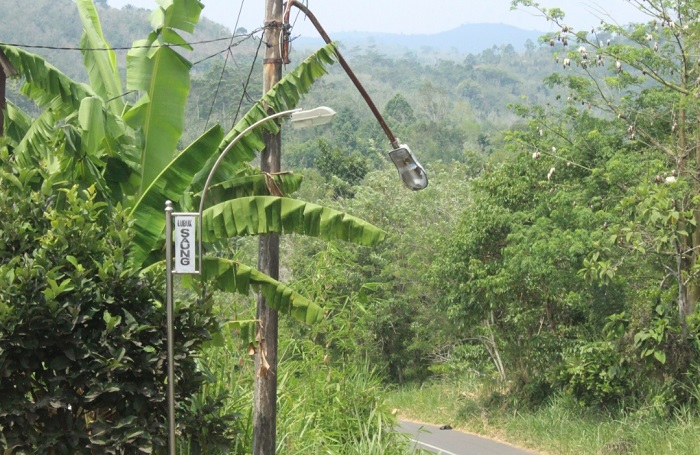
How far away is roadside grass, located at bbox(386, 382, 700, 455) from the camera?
16.6m

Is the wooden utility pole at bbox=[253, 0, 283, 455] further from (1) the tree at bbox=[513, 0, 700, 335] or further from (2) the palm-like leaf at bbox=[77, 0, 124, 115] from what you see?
(1) the tree at bbox=[513, 0, 700, 335]

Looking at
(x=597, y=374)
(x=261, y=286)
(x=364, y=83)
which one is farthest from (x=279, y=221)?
(x=364, y=83)

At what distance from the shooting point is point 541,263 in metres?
19.5

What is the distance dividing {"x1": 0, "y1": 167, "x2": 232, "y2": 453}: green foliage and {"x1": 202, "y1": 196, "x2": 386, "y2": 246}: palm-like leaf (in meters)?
1.59

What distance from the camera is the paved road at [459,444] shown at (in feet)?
66.0

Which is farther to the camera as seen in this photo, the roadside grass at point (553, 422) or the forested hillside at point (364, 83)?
the forested hillside at point (364, 83)

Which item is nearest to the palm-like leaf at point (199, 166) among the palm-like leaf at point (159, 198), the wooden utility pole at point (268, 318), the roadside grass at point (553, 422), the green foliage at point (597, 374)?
the palm-like leaf at point (159, 198)

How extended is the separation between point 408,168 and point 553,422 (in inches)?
452

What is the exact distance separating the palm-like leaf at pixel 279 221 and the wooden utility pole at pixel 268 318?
1.16ft

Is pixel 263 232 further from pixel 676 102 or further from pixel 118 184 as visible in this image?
pixel 676 102

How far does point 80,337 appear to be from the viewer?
8414 mm

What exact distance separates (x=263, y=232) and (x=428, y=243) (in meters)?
18.9

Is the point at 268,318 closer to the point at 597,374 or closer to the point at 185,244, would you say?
the point at 185,244

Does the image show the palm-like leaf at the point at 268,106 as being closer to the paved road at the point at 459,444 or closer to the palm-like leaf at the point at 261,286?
the palm-like leaf at the point at 261,286
